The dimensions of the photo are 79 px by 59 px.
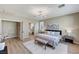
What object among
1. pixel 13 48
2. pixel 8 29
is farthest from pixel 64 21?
pixel 13 48

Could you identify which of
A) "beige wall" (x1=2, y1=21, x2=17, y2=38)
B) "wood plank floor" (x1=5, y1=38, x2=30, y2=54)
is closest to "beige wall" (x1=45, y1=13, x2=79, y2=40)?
"beige wall" (x1=2, y1=21, x2=17, y2=38)

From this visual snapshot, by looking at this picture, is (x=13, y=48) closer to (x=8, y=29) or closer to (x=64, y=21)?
(x=8, y=29)

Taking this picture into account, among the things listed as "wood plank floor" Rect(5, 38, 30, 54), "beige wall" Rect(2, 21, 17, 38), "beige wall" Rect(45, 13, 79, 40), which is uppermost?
"beige wall" Rect(45, 13, 79, 40)

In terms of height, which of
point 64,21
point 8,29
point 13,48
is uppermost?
point 64,21

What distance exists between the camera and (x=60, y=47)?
3.24m

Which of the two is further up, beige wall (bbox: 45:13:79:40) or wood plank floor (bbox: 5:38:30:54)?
beige wall (bbox: 45:13:79:40)

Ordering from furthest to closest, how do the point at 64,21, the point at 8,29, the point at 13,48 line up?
the point at 13,48 < the point at 64,21 < the point at 8,29

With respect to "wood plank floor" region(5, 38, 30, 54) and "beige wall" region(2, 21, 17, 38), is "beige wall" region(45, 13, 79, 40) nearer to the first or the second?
"beige wall" region(2, 21, 17, 38)

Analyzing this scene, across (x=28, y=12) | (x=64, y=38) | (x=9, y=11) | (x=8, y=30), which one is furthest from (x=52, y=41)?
(x=9, y=11)

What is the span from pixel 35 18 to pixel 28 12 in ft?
1.12

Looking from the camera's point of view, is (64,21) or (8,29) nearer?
(8,29)

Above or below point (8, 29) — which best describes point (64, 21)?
above

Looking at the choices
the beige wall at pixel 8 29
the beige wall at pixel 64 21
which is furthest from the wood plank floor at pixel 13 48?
the beige wall at pixel 64 21
